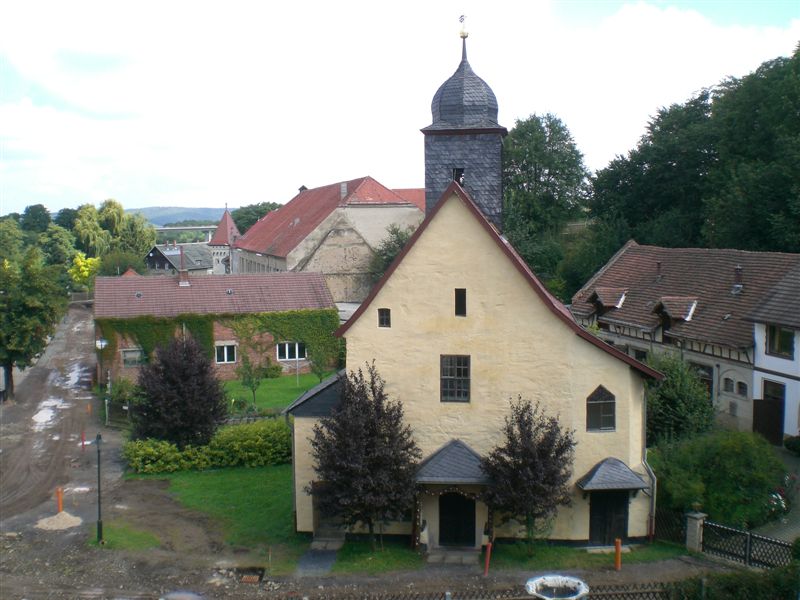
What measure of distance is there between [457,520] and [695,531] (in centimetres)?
591

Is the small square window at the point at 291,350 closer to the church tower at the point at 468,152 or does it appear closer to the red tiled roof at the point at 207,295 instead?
the red tiled roof at the point at 207,295

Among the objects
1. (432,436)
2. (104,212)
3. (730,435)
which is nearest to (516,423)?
(432,436)

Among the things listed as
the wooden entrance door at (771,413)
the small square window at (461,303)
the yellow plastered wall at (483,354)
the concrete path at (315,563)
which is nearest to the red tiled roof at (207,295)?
the wooden entrance door at (771,413)

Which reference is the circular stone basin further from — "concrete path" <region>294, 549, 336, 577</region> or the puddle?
the puddle

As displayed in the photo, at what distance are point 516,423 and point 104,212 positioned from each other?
102 meters

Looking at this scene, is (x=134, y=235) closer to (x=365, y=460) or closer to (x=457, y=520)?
(x=457, y=520)

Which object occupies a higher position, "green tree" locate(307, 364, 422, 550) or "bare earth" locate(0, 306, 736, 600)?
"green tree" locate(307, 364, 422, 550)

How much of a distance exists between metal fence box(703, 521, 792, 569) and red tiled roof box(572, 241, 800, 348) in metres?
11.5

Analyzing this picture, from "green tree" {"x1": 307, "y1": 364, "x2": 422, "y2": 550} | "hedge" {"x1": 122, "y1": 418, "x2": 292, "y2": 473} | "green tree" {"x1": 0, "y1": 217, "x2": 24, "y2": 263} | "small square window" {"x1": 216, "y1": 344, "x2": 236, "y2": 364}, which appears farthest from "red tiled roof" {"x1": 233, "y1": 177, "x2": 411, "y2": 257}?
"green tree" {"x1": 307, "y1": 364, "x2": 422, "y2": 550}

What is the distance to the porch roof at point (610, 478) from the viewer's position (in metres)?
18.7

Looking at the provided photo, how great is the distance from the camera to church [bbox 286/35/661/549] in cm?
1919

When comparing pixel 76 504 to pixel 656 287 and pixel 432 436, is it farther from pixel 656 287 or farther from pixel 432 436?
pixel 656 287

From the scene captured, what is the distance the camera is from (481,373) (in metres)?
19.5

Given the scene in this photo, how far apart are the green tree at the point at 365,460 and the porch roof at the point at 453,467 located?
380 millimetres
